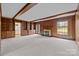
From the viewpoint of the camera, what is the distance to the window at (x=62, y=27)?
35.6ft

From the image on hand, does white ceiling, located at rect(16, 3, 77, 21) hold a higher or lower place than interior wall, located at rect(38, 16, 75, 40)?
higher

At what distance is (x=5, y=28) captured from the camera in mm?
11000

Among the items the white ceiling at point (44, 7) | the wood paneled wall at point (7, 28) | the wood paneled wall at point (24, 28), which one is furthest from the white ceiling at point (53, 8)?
the wood paneled wall at point (24, 28)

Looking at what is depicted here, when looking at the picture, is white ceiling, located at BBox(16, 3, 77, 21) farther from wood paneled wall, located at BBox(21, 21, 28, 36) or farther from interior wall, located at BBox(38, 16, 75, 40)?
wood paneled wall, located at BBox(21, 21, 28, 36)

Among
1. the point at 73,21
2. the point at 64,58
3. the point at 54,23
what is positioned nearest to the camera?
the point at 64,58

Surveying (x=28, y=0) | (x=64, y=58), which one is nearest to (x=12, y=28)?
(x=28, y=0)

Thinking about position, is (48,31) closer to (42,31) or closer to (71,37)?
(42,31)

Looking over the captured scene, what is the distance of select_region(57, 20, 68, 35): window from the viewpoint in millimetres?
10844

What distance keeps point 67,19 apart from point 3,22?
6546 mm

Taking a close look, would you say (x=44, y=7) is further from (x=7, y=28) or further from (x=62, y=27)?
(x=7, y=28)

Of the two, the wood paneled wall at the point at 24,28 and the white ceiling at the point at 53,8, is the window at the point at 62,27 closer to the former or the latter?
the white ceiling at the point at 53,8

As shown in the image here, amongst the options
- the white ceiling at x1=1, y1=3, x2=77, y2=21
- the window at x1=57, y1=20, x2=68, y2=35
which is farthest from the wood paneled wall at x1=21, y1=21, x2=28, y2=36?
the white ceiling at x1=1, y1=3, x2=77, y2=21

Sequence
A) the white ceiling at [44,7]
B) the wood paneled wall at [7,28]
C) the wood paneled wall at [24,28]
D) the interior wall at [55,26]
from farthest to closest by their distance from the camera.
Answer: the wood paneled wall at [24,28] → the wood paneled wall at [7,28] → the interior wall at [55,26] → the white ceiling at [44,7]

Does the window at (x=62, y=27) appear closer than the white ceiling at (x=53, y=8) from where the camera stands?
No
